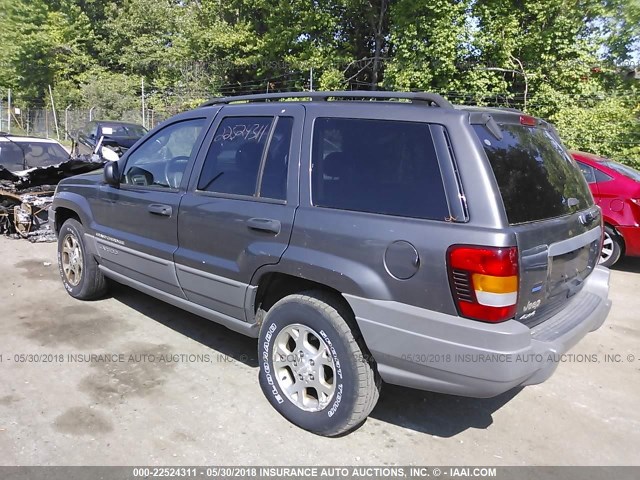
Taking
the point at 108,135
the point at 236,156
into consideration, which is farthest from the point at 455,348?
the point at 108,135

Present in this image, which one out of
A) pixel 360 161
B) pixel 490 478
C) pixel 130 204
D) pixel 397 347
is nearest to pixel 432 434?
pixel 490 478

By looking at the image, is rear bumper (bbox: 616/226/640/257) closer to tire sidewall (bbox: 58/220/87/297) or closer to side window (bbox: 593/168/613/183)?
side window (bbox: 593/168/613/183)

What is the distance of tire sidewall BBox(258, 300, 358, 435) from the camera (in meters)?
2.85

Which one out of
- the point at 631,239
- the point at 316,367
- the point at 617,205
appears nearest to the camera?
the point at 316,367

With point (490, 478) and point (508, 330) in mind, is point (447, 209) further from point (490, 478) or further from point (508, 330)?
point (490, 478)

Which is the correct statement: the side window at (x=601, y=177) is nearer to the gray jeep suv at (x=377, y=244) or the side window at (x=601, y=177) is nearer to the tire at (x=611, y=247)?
the tire at (x=611, y=247)

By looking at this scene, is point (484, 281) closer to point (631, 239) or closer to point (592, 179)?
point (631, 239)

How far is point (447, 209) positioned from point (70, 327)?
360 centimetres

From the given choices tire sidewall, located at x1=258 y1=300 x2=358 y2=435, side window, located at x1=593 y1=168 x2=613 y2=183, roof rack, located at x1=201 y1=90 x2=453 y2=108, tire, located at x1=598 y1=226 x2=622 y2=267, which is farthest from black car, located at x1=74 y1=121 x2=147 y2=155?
tire sidewall, located at x1=258 y1=300 x2=358 y2=435

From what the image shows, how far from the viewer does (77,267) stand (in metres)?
5.10

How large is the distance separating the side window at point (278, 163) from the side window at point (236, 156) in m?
0.08

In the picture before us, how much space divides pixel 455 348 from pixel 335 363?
0.72 meters

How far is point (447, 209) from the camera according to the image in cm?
254

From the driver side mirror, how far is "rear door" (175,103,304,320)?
0.99m
